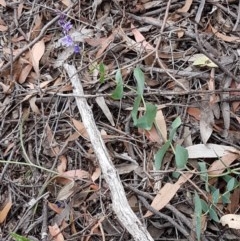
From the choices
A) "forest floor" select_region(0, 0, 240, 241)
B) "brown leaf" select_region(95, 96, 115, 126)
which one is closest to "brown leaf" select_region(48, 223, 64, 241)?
"forest floor" select_region(0, 0, 240, 241)

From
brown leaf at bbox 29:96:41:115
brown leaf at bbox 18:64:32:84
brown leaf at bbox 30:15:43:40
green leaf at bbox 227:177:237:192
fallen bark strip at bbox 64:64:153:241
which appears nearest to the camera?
fallen bark strip at bbox 64:64:153:241

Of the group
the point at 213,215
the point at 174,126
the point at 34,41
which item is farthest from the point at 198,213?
the point at 34,41

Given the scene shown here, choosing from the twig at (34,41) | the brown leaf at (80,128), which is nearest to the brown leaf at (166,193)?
the brown leaf at (80,128)

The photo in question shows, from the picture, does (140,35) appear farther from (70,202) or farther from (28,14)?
(70,202)

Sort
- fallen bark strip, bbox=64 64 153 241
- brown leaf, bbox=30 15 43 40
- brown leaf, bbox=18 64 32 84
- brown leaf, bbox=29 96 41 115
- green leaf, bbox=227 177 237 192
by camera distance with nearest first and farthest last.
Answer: fallen bark strip, bbox=64 64 153 241
green leaf, bbox=227 177 237 192
brown leaf, bbox=29 96 41 115
brown leaf, bbox=18 64 32 84
brown leaf, bbox=30 15 43 40

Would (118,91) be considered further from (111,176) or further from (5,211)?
(5,211)

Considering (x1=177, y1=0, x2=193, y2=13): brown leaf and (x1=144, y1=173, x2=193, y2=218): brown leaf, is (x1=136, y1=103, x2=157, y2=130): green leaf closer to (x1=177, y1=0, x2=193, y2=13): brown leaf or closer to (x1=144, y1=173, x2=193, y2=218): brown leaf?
(x1=144, y1=173, x2=193, y2=218): brown leaf
